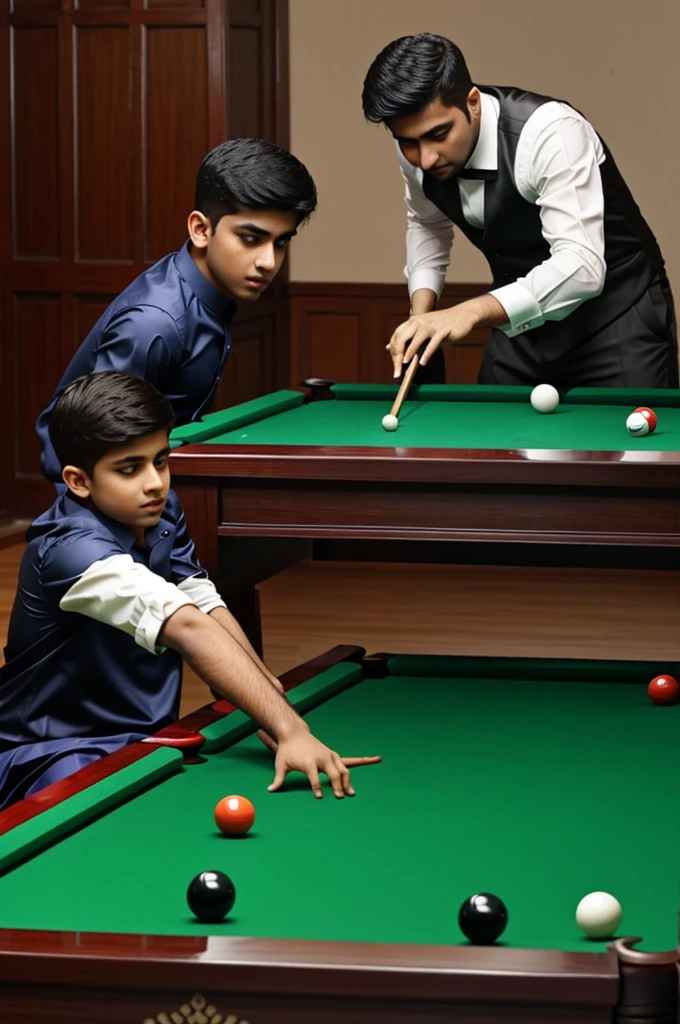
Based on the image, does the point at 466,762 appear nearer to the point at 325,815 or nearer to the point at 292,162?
the point at 325,815

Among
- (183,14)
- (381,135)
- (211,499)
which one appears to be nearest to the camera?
(211,499)

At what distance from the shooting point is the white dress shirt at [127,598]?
2.41 m

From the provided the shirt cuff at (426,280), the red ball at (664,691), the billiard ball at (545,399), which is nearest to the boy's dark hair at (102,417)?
the red ball at (664,691)

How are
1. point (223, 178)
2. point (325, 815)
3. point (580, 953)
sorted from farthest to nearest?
point (223, 178), point (325, 815), point (580, 953)

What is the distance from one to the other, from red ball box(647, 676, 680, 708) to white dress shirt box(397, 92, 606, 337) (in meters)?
1.38

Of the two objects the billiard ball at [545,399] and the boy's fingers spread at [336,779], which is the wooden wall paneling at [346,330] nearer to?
the billiard ball at [545,399]

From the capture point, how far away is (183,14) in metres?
6.28

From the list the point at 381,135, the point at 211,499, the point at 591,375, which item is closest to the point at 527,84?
the point at 381,135

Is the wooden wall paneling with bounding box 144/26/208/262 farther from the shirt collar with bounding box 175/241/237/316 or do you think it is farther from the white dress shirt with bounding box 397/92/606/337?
the shirt collar with bounding box 175/241/237/316

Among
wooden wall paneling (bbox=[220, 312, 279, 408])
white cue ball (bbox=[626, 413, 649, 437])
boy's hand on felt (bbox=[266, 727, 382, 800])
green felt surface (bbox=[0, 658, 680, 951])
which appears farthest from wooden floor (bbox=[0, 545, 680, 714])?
boy's hand on felt (bbox=[266, 727, 382, 800])

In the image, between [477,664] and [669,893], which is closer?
[669,893]

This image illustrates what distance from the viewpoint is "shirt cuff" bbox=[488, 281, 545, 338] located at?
3748mm

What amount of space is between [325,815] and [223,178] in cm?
178

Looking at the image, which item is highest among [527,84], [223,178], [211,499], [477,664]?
[527,84]
